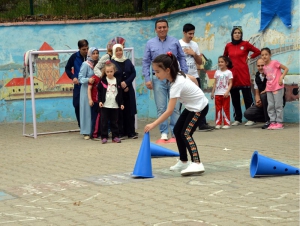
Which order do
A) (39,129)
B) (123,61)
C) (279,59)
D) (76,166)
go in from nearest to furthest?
(76,166) < (123,61) < (279,59) < (39,129)

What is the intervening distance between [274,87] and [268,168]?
5.07m

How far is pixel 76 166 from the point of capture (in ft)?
29.4

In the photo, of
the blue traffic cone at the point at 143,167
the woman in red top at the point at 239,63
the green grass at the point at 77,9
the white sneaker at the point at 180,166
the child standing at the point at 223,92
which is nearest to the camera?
the blue traffic cone at the point at 143,167

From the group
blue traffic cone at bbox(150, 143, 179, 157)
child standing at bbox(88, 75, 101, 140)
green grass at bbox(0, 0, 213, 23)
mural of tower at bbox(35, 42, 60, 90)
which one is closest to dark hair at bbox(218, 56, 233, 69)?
child standing at bbox(88, 75, 101, 140)

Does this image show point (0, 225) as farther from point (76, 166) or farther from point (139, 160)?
point (76, 166)

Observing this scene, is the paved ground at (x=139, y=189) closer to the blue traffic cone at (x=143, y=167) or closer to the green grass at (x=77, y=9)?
the blue traffic cone at (x=143, y=167)

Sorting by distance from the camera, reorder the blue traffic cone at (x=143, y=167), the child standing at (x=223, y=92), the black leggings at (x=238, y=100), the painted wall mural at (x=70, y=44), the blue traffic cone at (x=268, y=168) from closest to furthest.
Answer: the blue traffic cone at (x=268, y=168) < the blue traffic cone at (x=143, y=167) < the child standing at (x=223, y=92) < the black leggings at (x=238, y=100) < the painted wall mural at (x=70, y=44)

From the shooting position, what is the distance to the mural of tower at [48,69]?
15.6 meters

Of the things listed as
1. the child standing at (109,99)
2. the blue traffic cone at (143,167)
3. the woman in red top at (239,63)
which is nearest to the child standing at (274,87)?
the woman in red top at (239,63)

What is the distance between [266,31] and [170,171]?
19.8ft

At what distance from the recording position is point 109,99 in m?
11.5

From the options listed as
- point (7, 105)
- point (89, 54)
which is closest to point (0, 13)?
point (7, 105)

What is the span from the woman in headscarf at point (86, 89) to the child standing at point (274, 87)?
10.5 feet

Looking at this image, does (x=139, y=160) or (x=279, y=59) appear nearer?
(x=139, y=160)
